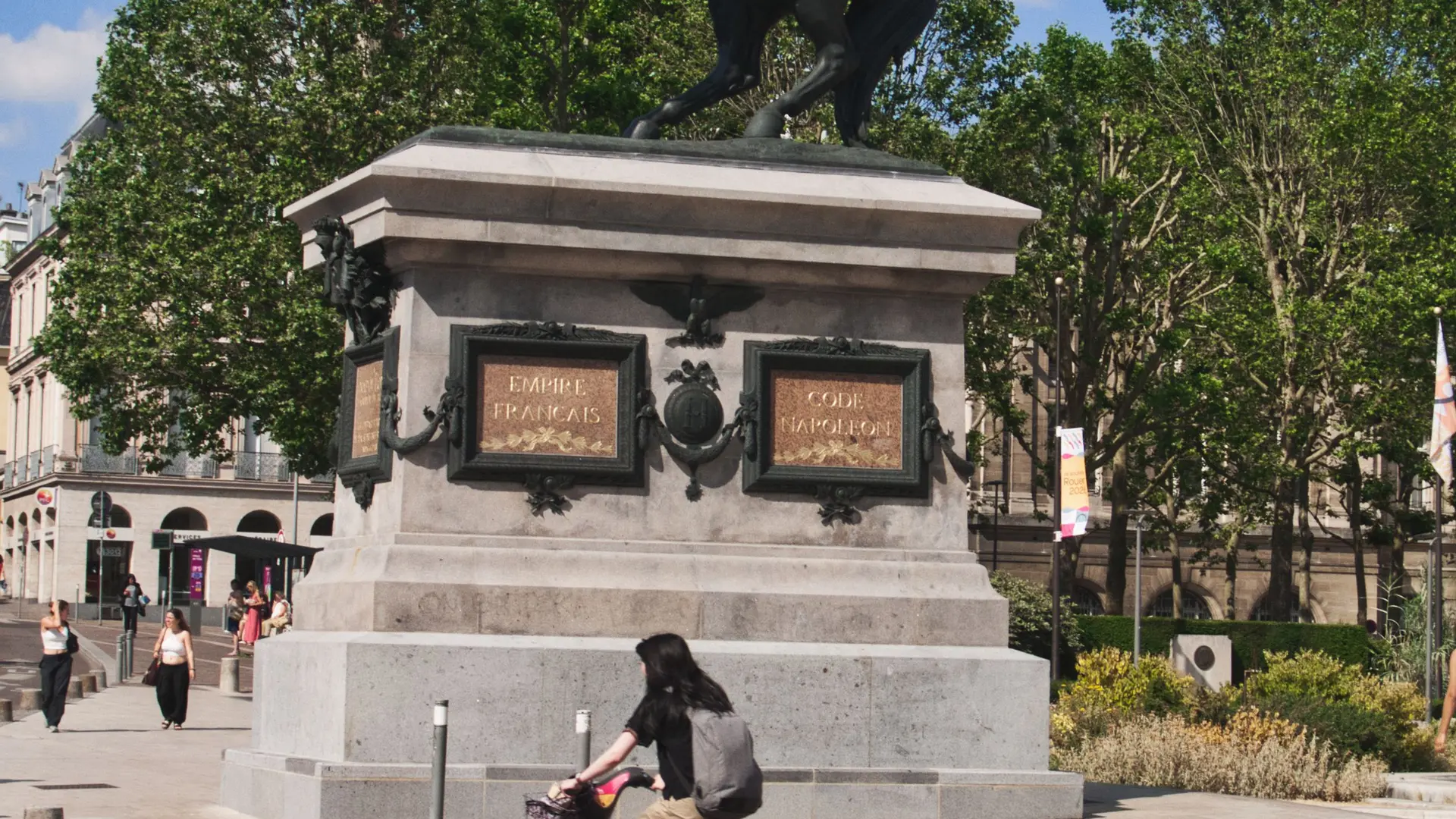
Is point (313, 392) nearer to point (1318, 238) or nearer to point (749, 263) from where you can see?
point (1318, 238)

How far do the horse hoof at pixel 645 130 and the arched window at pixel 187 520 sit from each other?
6697 centimetres

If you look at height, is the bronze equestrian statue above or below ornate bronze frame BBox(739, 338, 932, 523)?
above

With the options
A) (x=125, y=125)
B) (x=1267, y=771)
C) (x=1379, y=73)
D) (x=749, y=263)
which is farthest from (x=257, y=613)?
(x=749, y=263)

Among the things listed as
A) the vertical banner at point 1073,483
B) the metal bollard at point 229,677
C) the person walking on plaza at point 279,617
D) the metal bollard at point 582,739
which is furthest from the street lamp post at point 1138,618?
the metal bollard at point 582,739

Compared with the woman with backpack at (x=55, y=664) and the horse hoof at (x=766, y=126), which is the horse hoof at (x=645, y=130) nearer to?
the horse hoof at (x=766, y=126)

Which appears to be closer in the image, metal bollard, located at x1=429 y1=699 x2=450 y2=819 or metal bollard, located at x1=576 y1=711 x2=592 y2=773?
metal bollard, located at x1=429 y1=699 x2=450 y2=819

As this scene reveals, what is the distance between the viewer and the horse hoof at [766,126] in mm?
13516

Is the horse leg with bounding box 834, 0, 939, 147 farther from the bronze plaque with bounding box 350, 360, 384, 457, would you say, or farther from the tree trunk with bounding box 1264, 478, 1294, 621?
the tree trunk with bounding box 1264, 478, 1294, 621

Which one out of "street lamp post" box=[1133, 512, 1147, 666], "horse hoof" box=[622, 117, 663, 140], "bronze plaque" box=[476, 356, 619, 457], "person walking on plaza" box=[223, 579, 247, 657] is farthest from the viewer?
"person walking on plaza" box=[223, 579, 247, 657]

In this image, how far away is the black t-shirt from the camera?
29.4 ft

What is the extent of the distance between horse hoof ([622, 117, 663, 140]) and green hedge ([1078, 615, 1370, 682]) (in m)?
33.6

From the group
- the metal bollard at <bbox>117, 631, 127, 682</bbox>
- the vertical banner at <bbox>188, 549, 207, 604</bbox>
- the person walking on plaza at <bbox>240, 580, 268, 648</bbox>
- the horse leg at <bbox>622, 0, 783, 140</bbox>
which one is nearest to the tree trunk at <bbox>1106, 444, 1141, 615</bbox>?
the person walking on plaza at <bbox>240, 580, 268, 648</bbox>

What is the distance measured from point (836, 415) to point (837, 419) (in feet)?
0.08

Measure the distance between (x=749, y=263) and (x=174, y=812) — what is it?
472 centimetres
